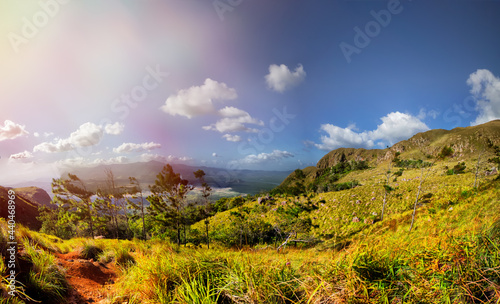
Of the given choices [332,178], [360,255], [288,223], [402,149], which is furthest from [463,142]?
[360,255]

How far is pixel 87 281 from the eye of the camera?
4.16 m

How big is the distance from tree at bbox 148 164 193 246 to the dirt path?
1692cm

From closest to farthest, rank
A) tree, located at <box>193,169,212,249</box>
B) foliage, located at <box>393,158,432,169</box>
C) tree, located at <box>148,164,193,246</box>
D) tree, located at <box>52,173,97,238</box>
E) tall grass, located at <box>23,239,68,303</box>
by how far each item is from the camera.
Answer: tall grass, located at <box>23,239,68,303</box> → foliage, located at <box>393,158,432,169</box> → tree, located at <box>148,164,193,246</box> → tree, located at <box>52,173,97,238</box> → tree, located at <box>193,169,212,249</box>

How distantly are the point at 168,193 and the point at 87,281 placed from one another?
63.6 feet

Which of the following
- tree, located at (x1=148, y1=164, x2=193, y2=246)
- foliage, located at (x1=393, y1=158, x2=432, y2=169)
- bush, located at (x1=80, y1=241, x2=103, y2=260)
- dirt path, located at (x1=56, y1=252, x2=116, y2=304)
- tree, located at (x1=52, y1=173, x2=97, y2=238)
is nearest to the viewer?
dirt path, located at (x1=56, y1=252, x2=116, y2=304)

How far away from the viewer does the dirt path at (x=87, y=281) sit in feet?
11.5

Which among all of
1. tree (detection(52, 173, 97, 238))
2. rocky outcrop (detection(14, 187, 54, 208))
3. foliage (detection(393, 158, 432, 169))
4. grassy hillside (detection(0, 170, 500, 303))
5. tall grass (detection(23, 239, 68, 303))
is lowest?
rocky outcrop (detection(14, 187, 54, 208))

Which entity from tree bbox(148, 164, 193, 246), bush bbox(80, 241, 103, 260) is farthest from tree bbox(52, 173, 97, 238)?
bush bbox(80, 241, 103, 260)

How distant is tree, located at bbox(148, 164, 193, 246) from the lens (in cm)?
2156

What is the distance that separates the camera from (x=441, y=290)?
6.01ft

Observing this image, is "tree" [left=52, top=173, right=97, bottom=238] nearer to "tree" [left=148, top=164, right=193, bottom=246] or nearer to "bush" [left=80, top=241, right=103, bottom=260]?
"tree" [left=148, top=164, right=193, bottom=246]

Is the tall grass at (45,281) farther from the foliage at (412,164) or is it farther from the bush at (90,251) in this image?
the foliage at (412,164)

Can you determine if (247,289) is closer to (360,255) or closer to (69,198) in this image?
(360,255)

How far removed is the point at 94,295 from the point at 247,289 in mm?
3733
